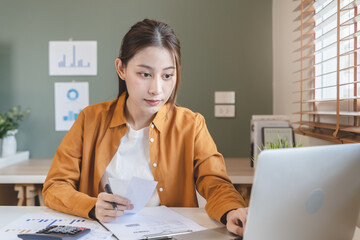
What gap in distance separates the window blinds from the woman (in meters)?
0.52

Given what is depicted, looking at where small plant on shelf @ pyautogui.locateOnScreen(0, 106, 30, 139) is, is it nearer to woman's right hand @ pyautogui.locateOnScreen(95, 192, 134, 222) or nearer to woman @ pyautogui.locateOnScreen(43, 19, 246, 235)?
woman @ pyautogui.locateOnScreen(43, 19, 246, 235)

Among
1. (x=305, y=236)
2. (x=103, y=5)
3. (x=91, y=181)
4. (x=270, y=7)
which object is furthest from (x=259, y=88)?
(x=305, y=236)

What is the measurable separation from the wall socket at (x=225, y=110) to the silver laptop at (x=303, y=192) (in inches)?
70.3

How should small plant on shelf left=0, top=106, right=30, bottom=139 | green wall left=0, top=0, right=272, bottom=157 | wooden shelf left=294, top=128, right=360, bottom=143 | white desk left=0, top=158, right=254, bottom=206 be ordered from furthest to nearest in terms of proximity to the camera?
green wall left=0, top=0, right=272, bottom=157 → small plant on shelf left=0, top=106, right=30, bottom=139 → white desk left=0, top=158, right=254, bottom=206 → wooden shelf left=294, top=128, right=360, bottom=143

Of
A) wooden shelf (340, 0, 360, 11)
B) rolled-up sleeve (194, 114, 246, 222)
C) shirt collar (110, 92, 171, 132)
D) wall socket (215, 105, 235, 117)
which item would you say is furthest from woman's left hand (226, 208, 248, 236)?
wall socket (215, 105, 235, 117)

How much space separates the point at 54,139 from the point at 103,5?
1.04 m

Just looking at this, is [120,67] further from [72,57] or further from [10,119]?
[10,119]

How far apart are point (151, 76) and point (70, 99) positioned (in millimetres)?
1458

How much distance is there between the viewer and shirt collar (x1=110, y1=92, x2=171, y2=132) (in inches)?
56.7

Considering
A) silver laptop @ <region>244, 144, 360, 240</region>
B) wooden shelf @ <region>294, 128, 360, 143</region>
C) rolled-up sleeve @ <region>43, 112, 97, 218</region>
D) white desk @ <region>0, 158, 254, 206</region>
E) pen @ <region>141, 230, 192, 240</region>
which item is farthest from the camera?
white desk @ <region>0, 158, 254, 206</region>

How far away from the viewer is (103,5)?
256 cm

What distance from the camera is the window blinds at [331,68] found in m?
1.32

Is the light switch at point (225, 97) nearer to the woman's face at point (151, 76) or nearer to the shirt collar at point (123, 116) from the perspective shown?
the shirt collar at point (123, 116)

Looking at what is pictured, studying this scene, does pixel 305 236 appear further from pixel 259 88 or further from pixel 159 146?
pixel 259 88
